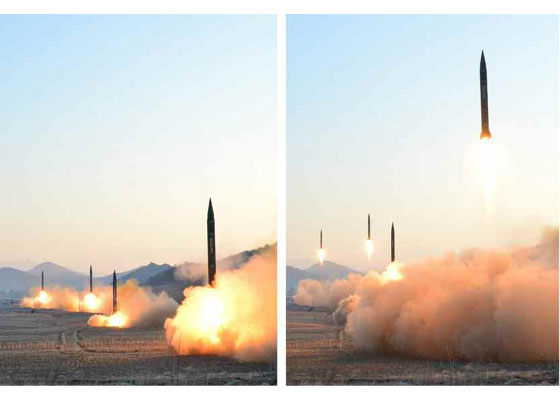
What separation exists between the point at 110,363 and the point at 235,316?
1.36 metres

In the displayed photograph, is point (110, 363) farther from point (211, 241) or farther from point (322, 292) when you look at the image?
point (322, 292)

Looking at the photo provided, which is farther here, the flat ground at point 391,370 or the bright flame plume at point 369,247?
the bright flame plume at point 369,247

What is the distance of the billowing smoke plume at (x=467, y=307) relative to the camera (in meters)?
9.80

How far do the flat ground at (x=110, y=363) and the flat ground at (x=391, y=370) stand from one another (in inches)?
16.3

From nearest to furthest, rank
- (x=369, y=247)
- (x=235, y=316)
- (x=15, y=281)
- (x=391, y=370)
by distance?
(x=391, y=370)
(x=235, y=316)
(x=369, y=247)
(x=15, y=281)

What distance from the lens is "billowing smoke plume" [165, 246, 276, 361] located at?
33.4 ft

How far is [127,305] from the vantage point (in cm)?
1531

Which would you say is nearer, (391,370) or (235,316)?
(391,370)

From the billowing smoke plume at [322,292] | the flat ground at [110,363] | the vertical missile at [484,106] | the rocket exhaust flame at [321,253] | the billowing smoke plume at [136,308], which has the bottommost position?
the flat ground at [110,363]

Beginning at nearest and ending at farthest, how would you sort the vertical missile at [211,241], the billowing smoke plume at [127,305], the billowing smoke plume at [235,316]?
the billowing smoke plume at [235,316] < the vertical missile at [211,241] < the billowing smoke plume at [127,305]

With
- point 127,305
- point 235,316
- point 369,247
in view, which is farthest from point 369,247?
point 127,305

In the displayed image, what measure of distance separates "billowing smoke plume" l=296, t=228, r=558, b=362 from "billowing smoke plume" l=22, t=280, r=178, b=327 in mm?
4093

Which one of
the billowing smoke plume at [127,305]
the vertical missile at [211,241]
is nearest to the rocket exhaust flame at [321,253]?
the vertical missile at [211,241]

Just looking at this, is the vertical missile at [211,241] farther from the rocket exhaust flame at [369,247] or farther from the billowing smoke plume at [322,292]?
the billowing smoke plume at [322,292]
